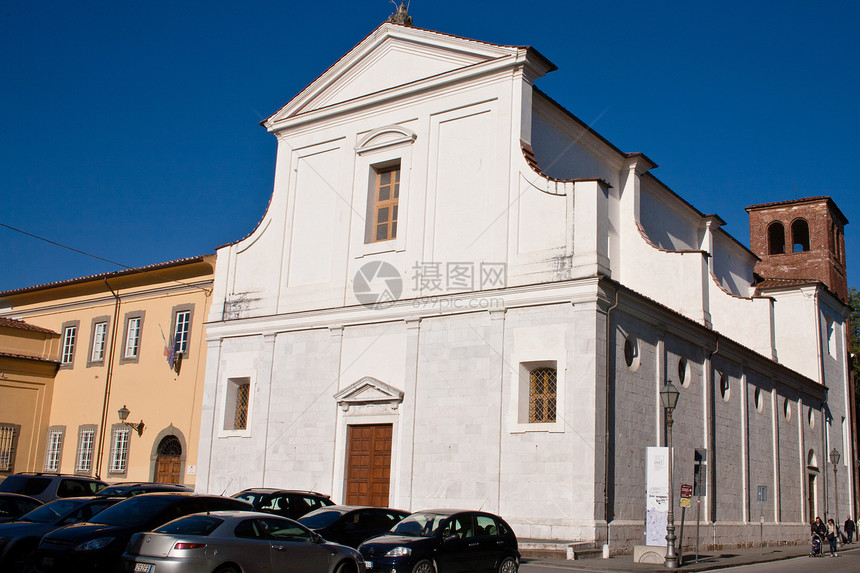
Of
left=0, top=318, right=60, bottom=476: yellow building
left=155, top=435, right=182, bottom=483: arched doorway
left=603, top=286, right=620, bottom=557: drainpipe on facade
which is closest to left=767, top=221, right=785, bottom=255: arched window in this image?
left=603, top=286, right=620, bottom=557: drainpipe on facade

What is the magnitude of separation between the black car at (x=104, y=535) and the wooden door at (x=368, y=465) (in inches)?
360

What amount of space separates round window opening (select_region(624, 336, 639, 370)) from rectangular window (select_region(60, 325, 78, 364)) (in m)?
23.6

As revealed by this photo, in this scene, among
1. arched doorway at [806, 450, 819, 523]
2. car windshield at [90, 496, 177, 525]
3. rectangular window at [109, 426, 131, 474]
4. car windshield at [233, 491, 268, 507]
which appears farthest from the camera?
arched doorway at [806, 450, 819, 523]

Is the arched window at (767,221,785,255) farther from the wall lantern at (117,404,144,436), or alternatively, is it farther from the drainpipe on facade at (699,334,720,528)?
the wall lantern at (117,404,144,436)

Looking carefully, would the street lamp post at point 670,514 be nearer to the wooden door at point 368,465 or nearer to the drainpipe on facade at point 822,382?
the wooden door at point 368,465

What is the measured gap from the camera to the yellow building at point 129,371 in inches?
1177

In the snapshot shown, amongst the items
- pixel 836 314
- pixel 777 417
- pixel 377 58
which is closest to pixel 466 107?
pixel 377 58

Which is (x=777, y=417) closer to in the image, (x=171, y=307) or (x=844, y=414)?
(x=844, y=414)

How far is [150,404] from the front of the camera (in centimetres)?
3086

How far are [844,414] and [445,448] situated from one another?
79.7ft

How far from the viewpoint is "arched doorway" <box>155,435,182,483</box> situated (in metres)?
29.5

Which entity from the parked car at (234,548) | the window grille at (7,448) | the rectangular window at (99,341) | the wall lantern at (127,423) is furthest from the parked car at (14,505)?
the window grille at (7,448)

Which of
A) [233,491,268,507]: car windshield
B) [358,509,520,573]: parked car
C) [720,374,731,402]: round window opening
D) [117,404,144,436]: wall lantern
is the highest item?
[720,374,731,402]: round window opening

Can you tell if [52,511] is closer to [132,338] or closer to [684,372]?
[684,372]
